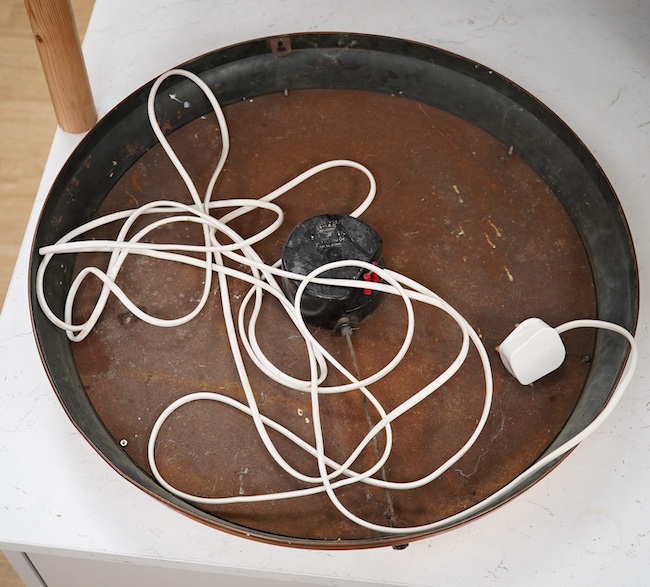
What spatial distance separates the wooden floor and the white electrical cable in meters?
0.61

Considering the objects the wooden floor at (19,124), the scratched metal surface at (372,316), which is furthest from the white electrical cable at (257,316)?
the wooden floor at (19,124)

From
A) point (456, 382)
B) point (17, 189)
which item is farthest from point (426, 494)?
point (17, 189)

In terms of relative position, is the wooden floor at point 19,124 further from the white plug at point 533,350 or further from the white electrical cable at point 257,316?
the white plug at point 533,350

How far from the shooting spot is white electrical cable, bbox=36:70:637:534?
89 cm

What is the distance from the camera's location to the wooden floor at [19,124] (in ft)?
5.26

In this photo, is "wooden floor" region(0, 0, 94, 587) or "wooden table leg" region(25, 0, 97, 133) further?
"wooden floor" region(0, 0, 94, 587)

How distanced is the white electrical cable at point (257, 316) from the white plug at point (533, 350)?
26 millimetres

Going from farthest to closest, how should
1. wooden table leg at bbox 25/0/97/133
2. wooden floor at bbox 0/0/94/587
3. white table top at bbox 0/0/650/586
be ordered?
wooden floor at bbox 0/0/94/587 < wooden table leg at bbox 25/0/97/133 < white table top at bbox 0/0/650/586

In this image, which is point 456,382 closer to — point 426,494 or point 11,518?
point 426,494

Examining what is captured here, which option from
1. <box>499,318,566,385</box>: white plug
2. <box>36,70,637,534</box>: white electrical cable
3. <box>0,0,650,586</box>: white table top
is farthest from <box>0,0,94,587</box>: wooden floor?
<box>499,318,566,385</box>: white plug

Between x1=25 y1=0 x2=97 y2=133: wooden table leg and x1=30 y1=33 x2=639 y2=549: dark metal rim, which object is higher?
x1=25 y1=0 x2=97 y2=133: wooden table leg

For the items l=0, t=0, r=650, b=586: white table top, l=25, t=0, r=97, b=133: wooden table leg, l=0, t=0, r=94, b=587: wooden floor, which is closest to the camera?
l=0, t=0, r=650, b=586: white table top

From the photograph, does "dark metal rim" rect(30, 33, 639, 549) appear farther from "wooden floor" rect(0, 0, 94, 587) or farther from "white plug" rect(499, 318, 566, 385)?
"wooden floor" rect(0, 0, 94, 587)

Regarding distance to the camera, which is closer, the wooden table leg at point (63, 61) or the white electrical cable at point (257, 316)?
the white electrical cable at point (257, 316)
